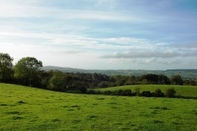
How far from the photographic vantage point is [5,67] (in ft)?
242

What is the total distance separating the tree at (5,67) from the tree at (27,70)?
12.6ft

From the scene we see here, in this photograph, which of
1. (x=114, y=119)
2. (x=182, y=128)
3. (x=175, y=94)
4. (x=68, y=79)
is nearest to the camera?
(x=182, y=128)

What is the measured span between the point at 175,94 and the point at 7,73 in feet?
204

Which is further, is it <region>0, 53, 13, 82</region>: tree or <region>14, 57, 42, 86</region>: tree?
<region>0, 53, 13, 82</region>: tree

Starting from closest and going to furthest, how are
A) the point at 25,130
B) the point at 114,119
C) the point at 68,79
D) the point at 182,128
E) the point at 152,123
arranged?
the point at 25,130 → the point at 182,128 → the point at 152,123 → the point at 114,119 → the point at 68,79

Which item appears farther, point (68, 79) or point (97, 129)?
point (68, 79)

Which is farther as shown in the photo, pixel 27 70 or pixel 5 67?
pixel 5 67

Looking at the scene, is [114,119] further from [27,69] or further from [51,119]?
[27,69]

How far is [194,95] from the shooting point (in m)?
75.7

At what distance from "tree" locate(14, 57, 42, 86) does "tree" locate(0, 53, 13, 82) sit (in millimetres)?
3830

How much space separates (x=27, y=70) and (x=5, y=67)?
8.29m

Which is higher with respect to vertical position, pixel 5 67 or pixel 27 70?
pixel 5 67

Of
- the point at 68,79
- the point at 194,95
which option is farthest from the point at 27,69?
the point at 194,95

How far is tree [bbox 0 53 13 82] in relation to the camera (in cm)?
7254
